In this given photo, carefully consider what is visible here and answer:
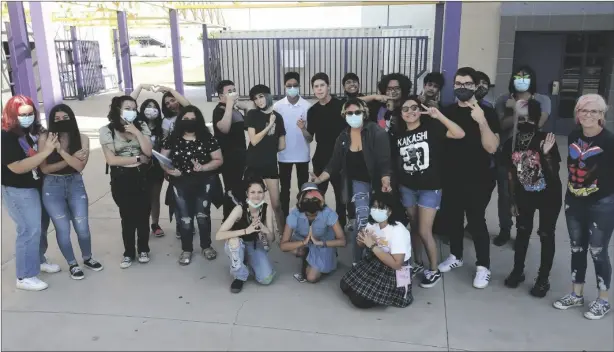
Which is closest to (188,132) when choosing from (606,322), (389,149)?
(389,149)

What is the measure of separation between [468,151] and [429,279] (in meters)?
1.05

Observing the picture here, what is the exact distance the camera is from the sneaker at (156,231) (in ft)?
16.8

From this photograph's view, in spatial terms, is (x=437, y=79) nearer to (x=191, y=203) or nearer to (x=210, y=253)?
(x=191, y=203)

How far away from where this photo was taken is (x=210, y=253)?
456 centimetres

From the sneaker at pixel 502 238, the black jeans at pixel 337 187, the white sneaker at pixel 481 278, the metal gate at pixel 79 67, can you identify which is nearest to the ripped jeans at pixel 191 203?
the black jeans at pixel 337 187

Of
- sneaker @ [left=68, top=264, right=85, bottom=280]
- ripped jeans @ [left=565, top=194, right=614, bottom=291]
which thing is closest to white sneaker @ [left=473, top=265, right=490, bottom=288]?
ripped jeans @ [left=565, top=194, right=614, bottom=291]

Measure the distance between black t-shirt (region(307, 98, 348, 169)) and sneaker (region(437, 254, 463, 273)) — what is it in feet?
4.57

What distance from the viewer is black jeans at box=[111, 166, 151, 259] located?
426 cm

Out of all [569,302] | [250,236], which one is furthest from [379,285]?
[569,302]

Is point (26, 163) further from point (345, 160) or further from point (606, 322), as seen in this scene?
point (606, 322)

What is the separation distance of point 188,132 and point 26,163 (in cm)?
124

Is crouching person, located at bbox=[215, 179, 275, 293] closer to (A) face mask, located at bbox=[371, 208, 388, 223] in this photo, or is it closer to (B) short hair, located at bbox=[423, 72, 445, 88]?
(A) face mask, located at bbox=[371, 208, 388, 223]

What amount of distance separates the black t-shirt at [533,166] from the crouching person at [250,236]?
192 centimetres

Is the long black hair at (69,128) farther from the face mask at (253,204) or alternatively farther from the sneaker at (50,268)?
the face mask at (253,204)
